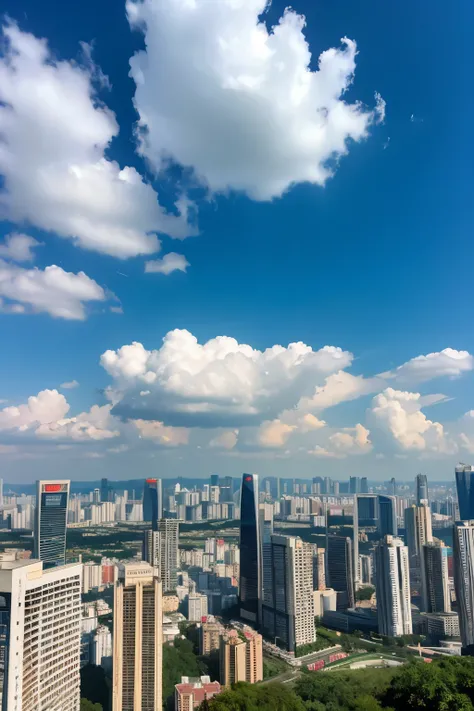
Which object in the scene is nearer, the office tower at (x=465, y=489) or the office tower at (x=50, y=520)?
the office tower at (x=50, y=520)

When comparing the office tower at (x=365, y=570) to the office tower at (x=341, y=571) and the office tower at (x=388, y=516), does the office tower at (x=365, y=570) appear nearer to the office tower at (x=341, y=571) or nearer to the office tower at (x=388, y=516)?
the office tower at (x=341, y=571)

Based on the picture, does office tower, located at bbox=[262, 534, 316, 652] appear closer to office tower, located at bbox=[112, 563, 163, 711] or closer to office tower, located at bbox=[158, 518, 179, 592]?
office tower, located at bbox=[112, 563, 163, 711]

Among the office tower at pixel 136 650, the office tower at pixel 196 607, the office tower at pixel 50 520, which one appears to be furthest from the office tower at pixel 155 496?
the office tower at pixel 136 650

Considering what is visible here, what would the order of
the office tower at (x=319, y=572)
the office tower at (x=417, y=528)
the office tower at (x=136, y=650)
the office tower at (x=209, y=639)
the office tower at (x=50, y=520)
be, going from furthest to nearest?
the office tower at (x=417, y=528) < the office tower at (x=319, y=572) < the office tower at (x=50, y=520) < the office tower at (x=209, y=639) < the office tower at (x=136, y=650)

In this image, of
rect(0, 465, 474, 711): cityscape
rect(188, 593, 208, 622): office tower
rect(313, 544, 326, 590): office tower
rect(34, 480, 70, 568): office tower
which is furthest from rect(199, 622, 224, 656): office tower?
rect(313, 544, 326, 590): office tower

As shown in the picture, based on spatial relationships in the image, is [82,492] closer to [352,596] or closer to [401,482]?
[401,482]

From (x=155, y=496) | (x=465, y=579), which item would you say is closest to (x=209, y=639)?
(x=465, y=579)
